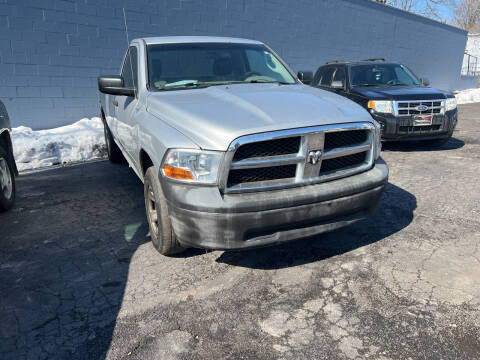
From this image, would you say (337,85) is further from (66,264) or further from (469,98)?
(469,98)

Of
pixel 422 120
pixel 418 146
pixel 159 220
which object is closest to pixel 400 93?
pixel 422 120

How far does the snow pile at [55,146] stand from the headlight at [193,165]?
5167mm

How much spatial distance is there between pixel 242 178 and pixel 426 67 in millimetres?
21513

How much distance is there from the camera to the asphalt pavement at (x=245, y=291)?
7.39 feet

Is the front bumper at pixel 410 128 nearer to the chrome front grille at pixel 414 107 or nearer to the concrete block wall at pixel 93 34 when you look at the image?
the chrome front grille at pixel 414 107

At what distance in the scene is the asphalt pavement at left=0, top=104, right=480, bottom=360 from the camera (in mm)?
2252

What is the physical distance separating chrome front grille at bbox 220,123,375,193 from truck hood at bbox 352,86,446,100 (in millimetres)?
4133

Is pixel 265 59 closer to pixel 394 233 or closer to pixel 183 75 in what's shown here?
pixel 183 75

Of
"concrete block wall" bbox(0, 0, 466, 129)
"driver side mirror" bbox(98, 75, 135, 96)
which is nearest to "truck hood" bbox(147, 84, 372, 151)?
"driver side mirror" bbox(98, 75, 135, 96)

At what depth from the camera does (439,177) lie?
546 cm

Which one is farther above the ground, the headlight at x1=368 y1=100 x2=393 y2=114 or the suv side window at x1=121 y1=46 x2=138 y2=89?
the suv side window at x1=121 y1=46 x2=138 y2=89

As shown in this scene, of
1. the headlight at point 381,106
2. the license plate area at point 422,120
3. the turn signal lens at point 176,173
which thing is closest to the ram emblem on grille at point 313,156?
the turn signal lens at point 176,173

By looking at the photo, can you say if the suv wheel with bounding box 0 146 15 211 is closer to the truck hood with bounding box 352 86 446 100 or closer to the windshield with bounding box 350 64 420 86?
the truck hood with bounding box 352 86 446 100

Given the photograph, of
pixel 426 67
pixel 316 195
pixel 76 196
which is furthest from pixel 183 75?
pixel 426 67
